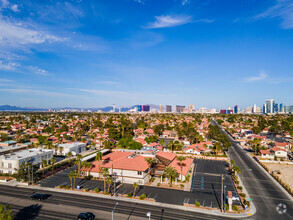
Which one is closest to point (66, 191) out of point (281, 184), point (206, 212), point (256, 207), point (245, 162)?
point (206, 212)

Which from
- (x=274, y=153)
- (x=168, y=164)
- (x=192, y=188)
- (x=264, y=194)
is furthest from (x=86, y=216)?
(x=274, y=153)

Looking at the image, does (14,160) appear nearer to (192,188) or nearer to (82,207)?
(82,207)

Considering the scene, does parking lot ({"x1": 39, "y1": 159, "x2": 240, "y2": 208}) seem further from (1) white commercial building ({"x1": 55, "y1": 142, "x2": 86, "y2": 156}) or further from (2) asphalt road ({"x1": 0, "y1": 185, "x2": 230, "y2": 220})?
(1) white commercial building ({"x1": 55, "y1": 142, "x2": 86, "y2": 156})

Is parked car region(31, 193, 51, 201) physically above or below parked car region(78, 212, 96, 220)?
below

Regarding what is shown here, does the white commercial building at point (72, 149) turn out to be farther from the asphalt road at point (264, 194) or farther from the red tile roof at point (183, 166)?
the asphalt road at point (264, 194)

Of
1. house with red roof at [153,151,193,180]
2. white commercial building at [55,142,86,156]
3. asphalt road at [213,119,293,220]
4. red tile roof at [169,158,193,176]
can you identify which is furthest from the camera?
A: white commercial building at [55,142,86,156]

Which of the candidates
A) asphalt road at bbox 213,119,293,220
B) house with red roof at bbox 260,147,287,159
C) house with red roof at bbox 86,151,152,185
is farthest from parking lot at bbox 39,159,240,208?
house with red roof at bbox 260,147,287,159

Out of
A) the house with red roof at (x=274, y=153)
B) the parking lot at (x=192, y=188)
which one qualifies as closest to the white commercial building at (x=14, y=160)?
the parking lot at (x=192, y=188)
